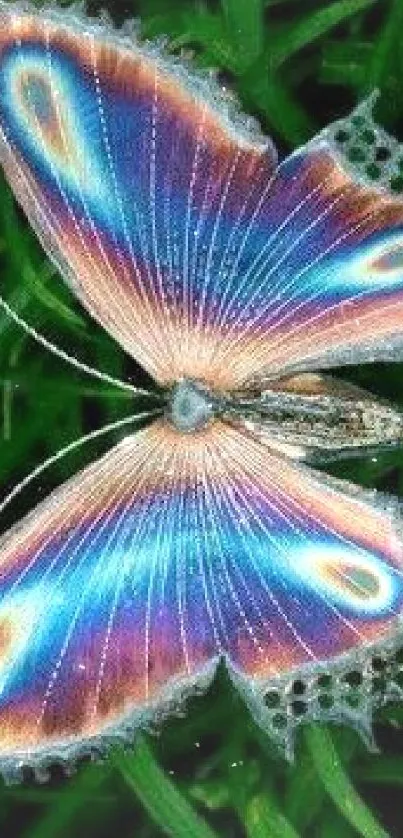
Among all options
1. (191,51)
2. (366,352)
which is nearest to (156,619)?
(366,352)

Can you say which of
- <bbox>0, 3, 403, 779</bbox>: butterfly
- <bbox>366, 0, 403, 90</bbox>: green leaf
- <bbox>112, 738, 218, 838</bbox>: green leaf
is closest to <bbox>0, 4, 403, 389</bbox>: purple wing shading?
<bbox>0, 3, 403, 779</bbox>: butterfly

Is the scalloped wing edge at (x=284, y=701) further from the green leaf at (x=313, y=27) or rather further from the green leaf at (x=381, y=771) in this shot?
the green leaf at (x=313, y=27)

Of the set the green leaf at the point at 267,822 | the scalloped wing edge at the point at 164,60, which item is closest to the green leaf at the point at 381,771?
the green leaf at the point at 267,822

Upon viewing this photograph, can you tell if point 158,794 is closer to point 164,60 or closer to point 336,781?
point 336,781

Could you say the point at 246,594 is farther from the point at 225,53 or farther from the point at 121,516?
the point at 225,53

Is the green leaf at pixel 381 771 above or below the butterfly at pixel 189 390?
below

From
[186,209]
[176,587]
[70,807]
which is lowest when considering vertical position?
[70,807]

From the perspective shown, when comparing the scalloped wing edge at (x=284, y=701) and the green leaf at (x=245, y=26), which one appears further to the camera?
the green leaf at (x=245, y=26)

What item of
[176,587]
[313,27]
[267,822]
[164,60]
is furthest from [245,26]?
[267,822]
